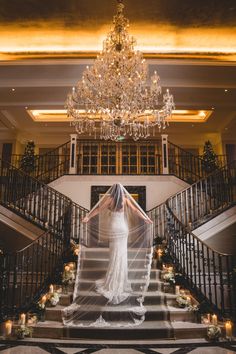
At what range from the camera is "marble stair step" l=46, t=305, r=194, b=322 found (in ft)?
15.6

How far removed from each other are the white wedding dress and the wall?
14.2 ft

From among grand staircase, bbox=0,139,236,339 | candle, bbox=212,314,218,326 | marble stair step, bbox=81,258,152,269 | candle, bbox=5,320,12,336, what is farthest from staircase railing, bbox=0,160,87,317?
candle, bbox=212,314,218,326

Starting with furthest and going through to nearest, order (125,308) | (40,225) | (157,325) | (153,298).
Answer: (40,225) → (153,298) → (125,308) → (157,325)

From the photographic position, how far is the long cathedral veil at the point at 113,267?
15.6ft

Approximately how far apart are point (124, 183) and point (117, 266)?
5.00 meters

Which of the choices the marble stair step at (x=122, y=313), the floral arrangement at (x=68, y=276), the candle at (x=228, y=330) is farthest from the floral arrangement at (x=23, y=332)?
the candle at (x=228, y=330)

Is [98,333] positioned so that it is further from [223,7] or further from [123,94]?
[223,7]

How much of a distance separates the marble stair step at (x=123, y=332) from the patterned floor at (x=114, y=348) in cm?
17

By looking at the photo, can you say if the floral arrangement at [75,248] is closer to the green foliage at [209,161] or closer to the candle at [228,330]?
the candle at [228,330]

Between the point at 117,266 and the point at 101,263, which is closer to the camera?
the point at 117,266

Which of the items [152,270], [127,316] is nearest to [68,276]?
[127,316]

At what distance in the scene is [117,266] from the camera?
5285mm

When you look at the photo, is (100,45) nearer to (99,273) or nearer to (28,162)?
(28,162)

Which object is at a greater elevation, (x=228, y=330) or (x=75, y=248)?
(x=75, y=248)
